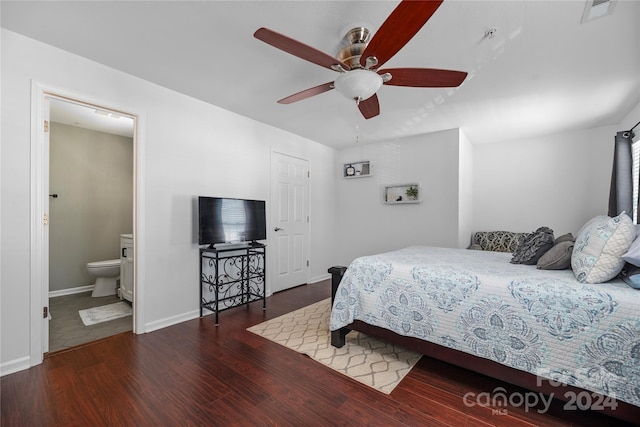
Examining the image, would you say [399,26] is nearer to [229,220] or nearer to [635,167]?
[229,220]

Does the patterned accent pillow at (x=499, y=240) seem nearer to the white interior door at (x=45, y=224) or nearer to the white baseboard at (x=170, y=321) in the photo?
the white baseboard at (x=170, y=321)

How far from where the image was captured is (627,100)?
3.11 m

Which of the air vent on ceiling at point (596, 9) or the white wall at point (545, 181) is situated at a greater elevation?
the air vent on ceiling at point (596, 9)

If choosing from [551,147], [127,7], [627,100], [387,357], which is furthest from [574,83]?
[127,7]

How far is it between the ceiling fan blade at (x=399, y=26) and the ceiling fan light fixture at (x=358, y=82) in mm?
90

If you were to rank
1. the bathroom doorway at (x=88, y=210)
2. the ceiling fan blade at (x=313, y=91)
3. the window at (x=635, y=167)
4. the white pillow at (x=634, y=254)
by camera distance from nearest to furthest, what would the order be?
the white pillow at (x=634, y=254) → the ceiling fan blade at (x=313, y=91) → the window at (x=635, y=167) → the bathroom doorway at (x=88, y=210)

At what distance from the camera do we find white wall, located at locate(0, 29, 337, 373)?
2.07 m

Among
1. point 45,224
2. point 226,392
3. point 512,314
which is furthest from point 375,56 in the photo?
point 45,224

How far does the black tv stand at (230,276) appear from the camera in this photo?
10.7 feet

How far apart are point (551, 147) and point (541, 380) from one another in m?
4.11

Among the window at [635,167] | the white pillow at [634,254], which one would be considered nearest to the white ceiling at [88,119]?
the white pillow at [634,254]

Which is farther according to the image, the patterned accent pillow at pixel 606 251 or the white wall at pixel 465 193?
the white wall at pixel 465 193

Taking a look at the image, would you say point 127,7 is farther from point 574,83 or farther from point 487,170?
point 487,170

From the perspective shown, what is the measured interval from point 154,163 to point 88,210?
2347 millimetres
